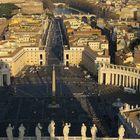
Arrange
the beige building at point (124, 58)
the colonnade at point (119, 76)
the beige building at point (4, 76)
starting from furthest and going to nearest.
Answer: the beige building at point (124, 58)
the beige building at point (4, 76)
the colonnade at point (119, 76)

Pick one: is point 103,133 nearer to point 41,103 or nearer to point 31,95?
point 41,103

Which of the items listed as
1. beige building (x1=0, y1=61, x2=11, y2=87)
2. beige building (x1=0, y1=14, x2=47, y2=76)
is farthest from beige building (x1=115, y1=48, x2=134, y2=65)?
beige building (x1=0, y1=61, x2=11, y2=87)

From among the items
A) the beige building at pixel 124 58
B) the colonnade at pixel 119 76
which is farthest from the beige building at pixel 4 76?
the beige building at pixel 124 58

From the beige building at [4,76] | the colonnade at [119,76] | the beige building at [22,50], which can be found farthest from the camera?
the beige building at [22,50]

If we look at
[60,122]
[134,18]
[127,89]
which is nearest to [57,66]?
[127,89]

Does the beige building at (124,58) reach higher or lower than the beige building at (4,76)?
higher

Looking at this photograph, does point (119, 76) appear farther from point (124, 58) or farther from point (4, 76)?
point (4, 76)

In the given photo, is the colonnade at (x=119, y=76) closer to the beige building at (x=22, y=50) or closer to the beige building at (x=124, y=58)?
the beige building at (x=124, y=58)

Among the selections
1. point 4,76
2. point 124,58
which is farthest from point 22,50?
point 124,58
